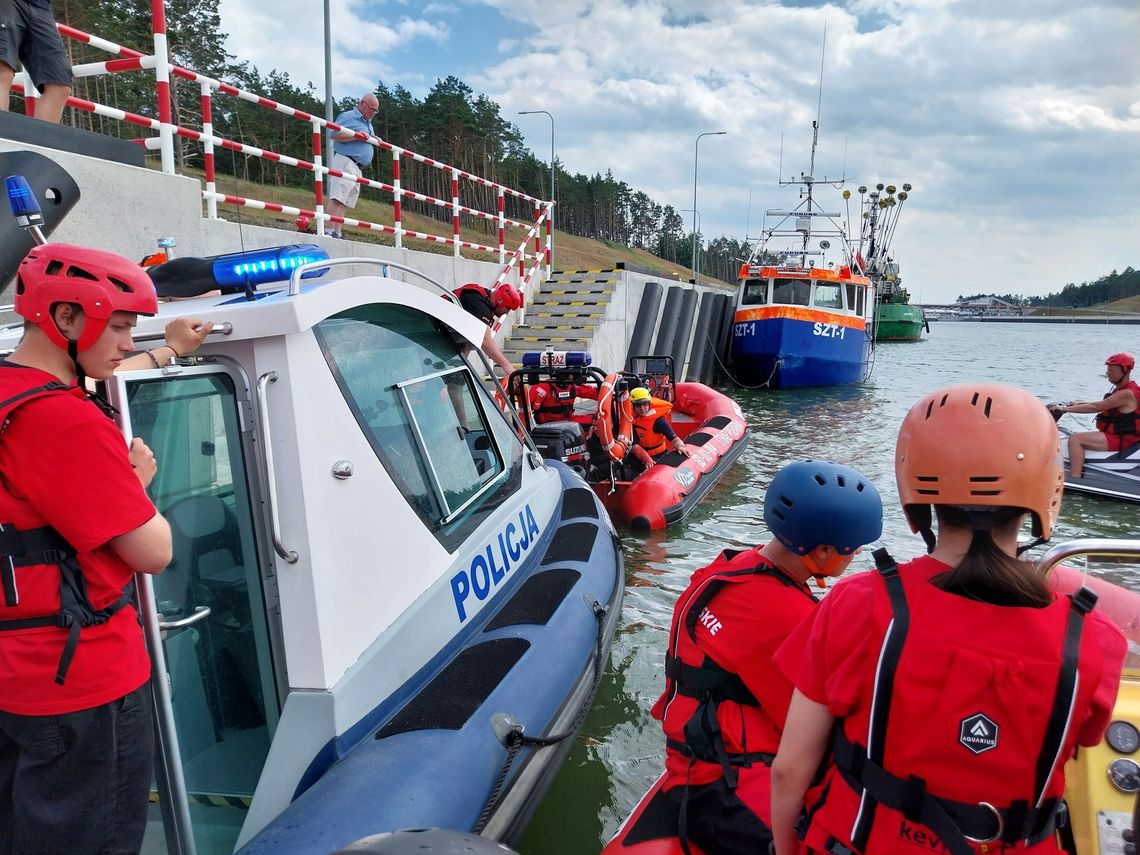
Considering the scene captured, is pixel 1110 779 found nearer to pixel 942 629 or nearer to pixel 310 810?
pixel 942 629

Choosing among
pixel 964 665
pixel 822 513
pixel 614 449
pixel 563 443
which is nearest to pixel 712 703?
pixel 822 513

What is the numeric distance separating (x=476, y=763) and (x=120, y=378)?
1.53 m

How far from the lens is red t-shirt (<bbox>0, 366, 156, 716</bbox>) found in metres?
1.55

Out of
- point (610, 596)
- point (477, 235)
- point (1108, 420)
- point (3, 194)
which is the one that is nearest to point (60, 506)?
point (3, 194)

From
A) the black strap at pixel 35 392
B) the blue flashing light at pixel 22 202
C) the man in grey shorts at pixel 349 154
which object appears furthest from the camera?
the man in grey shorts at pixel 349 154

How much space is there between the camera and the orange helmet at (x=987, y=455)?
4.59 feet

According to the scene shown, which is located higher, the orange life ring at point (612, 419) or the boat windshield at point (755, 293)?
the boat windshield at point (755, 293)

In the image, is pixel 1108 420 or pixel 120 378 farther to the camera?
pixel 1108 420

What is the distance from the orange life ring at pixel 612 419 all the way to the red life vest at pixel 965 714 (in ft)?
21.9

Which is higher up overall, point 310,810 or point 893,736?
point 893,736

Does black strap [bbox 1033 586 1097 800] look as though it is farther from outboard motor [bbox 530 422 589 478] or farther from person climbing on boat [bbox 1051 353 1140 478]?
person climbing on boat [bbox 1051 353 1140 478]

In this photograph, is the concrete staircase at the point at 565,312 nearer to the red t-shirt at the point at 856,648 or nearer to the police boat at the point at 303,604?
the police boat at the point at 303,604

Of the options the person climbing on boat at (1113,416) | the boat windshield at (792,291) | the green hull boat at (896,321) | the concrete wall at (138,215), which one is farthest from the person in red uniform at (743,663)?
the green hull boat at (896,321)

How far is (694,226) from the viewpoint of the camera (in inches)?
1153
